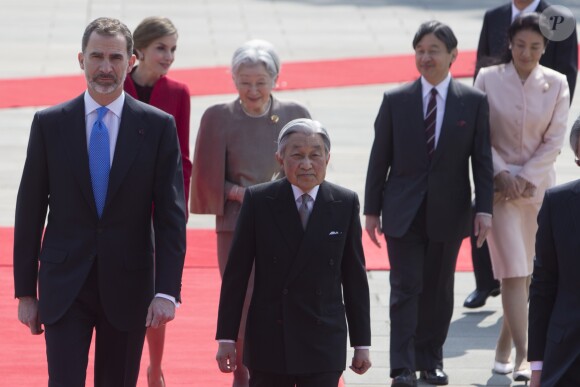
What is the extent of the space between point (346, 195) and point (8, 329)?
328 cm

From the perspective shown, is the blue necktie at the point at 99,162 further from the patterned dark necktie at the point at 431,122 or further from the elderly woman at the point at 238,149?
the patterned dark necktie at the point at 431,122

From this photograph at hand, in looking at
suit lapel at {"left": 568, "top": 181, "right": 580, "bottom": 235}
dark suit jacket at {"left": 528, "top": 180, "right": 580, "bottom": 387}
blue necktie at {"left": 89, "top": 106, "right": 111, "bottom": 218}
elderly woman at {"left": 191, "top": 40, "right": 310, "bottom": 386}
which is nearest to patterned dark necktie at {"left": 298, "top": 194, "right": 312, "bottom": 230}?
blue necktie at {"left": 89, "top": 106, "right": 111, "bottom": 218}

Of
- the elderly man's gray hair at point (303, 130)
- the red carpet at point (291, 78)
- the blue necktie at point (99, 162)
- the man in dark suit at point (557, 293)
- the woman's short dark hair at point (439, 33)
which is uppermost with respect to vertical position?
the red carpet at point (291, 78)

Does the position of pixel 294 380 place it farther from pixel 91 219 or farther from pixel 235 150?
pixel 235 150

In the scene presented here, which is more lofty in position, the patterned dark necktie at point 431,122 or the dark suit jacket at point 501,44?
the dark suit jacket at point 501,44

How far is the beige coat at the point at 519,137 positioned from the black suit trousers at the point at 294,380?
237 centimetres

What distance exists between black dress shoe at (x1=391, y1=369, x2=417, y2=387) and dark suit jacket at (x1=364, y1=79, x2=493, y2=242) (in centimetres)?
70

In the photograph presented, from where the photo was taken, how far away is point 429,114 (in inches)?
282

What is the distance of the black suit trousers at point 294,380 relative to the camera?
529 centimetres

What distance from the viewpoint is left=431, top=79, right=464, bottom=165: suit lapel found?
710cm

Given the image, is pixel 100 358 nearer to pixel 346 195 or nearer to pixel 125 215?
pixel 125 215

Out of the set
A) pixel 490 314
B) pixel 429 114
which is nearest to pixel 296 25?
pixel 490 314

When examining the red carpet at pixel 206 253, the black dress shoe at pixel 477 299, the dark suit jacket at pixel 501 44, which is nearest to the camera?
the dark suit jacket at pixel 501 44

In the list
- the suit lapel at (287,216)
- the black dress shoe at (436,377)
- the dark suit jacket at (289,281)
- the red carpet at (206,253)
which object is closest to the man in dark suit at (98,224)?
the dark suit jacket at (289,281)
